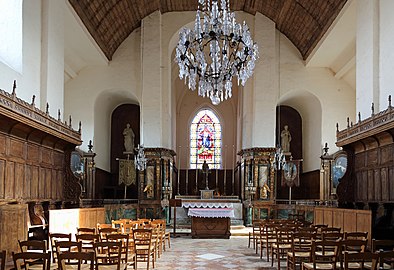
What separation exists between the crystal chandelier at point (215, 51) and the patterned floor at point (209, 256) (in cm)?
404

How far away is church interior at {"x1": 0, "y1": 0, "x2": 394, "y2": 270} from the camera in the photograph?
1230 centimetres

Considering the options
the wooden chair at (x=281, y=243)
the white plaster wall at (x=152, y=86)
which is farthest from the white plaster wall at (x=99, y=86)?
the wooden chair at (x=281, y=243)

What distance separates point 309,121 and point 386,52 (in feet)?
40.5

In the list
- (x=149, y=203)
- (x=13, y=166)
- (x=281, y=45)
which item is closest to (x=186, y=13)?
(x=281, y=45)

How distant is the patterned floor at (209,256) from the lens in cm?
1079

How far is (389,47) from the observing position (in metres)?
13.3

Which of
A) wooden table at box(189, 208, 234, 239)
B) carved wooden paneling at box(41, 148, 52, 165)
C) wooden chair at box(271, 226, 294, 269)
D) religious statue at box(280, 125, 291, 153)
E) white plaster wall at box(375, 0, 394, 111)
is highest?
white plaster wall at box(375, 0, 394, 111)

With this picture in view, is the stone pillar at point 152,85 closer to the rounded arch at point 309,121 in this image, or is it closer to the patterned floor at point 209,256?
the rounded arch at point 309,121

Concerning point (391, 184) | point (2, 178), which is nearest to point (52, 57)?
point (2, 178)

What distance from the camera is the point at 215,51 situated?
13602mm

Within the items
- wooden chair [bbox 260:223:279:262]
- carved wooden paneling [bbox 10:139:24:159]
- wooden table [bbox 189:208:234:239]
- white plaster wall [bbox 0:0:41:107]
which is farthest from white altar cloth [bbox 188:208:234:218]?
carved wooden paneling [bbox 10:139:24:159]

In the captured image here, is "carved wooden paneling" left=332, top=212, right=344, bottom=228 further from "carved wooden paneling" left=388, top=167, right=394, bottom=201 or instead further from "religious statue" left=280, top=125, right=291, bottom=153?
"religious statue" left=280, top=125, right=291, bottom=153

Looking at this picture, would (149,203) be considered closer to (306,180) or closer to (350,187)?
(306,180)

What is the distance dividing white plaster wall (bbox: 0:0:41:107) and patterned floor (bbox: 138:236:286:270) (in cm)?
560
